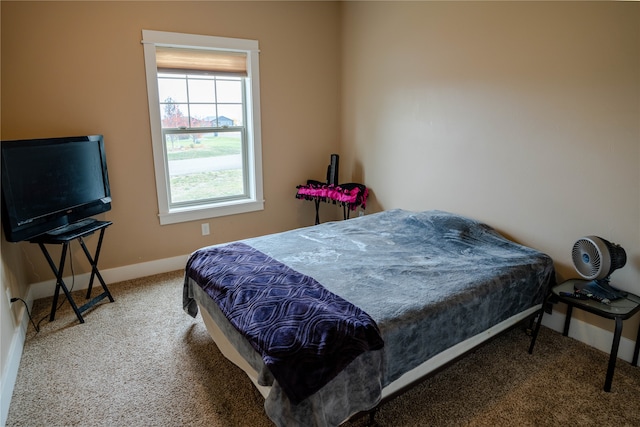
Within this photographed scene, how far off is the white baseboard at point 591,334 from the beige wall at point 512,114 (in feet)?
0.22

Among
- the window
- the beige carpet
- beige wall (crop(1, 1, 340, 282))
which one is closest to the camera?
the beige carpet

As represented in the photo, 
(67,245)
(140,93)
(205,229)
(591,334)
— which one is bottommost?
(591,334)

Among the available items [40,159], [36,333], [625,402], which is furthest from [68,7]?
[625,402]

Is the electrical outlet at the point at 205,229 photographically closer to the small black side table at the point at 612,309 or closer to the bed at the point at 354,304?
the bed at the point at 354,304

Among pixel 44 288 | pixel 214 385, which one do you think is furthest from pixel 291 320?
pixel 44 288

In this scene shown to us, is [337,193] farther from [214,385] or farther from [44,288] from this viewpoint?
[44,288]

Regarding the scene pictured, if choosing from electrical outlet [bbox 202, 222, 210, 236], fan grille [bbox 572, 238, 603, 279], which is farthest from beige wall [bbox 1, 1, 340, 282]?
fan grille [bbox 572, 238, 603, 279]

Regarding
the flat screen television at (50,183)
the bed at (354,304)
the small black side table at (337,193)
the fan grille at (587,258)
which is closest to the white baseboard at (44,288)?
the flat screen television at (50,183)

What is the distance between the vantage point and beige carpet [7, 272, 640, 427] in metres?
1.82

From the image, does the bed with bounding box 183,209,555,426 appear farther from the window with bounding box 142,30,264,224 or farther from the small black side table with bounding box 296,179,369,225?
the window with bounding box 142,30,264,224

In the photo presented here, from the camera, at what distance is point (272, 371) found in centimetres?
144

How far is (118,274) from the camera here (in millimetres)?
3312

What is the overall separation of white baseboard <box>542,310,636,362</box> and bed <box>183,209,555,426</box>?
0.25 metres

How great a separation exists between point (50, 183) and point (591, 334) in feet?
11.9
